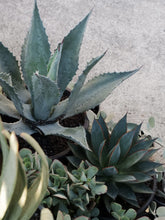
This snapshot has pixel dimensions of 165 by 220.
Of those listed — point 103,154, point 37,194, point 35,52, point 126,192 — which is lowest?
point 126,192

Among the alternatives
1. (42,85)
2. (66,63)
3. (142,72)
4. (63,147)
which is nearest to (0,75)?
(42,85)

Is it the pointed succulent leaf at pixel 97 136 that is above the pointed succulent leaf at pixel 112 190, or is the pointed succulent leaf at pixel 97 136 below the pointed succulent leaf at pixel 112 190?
above

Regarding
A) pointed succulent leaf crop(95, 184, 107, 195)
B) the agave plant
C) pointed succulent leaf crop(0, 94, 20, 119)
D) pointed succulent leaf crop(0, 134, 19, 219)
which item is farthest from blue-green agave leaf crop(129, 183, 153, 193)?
pointed succulent leaf crop(0, 134, 19, 219)

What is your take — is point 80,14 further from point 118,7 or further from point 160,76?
point 160,76

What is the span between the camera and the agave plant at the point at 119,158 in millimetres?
1151

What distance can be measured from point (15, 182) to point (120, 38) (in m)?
1.74

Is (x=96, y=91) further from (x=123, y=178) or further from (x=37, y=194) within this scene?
(x=37, y=194)

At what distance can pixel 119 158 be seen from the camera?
1196 mm

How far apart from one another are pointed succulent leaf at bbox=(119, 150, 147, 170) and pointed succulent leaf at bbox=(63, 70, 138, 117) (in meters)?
0.22

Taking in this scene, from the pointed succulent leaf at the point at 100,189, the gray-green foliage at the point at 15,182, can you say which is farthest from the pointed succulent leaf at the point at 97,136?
the gray-green foliage at the point at 15,182

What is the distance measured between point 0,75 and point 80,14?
1393 millimetres

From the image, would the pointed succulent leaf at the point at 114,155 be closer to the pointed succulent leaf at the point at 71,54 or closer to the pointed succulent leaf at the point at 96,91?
the pointed succulent leaf at the point at 96,91

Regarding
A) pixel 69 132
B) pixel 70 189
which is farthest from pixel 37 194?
pixel 69 132

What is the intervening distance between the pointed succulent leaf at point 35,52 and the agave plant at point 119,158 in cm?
28
